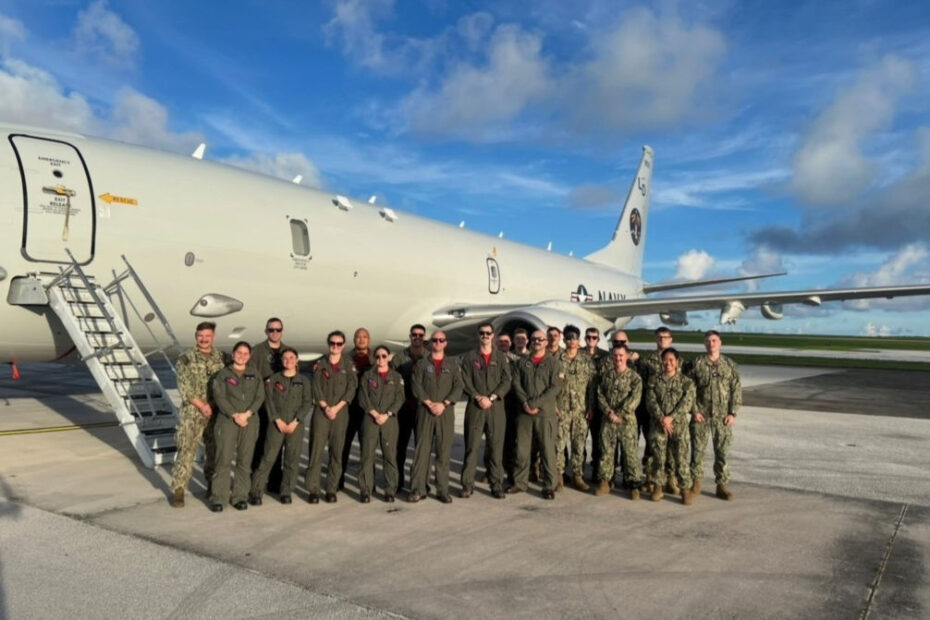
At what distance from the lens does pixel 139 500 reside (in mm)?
6293

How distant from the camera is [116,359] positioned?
26.8 feet

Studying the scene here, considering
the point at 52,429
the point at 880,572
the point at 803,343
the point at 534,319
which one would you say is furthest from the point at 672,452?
the point at 803,343

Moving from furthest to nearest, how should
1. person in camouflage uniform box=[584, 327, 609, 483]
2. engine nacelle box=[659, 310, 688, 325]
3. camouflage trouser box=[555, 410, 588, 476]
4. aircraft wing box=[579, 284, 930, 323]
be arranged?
1. engine nacelle box=[659, 310, 688, 325]
2. aircraft wing box=[579, 284, 930, 323]
3. camouflage trouser box=[555, 410, 588, 476]
4. person in camouflage uniform box=[584, 327, 609, 483]

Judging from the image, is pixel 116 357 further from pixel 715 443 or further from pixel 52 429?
pixel 715 443

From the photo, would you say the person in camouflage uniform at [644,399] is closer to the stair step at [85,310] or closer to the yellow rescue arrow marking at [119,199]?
the stair step at [85,310]

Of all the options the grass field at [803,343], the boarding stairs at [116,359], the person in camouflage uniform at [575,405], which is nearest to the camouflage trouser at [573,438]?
the person in camouflage uniform at [575,405]

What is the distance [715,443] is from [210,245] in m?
6.75

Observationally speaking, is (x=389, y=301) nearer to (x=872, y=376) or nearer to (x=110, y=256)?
(x=110, y=256)

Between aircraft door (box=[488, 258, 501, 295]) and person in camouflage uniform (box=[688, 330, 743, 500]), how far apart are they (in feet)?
31.7

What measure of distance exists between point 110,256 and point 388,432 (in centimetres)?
436

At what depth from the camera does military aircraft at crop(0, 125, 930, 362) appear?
26.3 ft

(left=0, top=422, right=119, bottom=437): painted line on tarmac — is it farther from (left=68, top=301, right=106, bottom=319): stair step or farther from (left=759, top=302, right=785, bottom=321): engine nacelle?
(left=759, top=302, right=785, bottom=321): engine nacelle

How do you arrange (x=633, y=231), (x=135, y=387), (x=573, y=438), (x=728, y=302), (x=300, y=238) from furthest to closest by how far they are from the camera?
Result: (x=633, y=231)
(x=728, y=302)
(x=300, y=238)
(x=135, y=387)
(x=573, y=438)

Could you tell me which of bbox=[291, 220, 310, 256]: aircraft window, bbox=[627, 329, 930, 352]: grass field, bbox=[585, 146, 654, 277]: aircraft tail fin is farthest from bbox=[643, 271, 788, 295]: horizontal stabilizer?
bbox=[627, 329, 930, 352]: grass field
